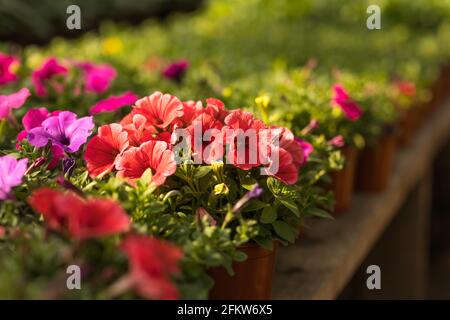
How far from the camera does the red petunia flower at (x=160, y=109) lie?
138 centimetres

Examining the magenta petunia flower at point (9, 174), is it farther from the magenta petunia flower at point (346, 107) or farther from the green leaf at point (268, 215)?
the magenta petunia flower at point (346, 107)

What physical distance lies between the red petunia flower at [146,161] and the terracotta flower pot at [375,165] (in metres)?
1.55

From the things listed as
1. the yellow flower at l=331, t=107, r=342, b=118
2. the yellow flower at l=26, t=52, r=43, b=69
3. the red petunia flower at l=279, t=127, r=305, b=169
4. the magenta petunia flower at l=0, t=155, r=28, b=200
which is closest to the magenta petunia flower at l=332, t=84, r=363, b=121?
the yellow flower at l=331, t=107, r=342, b=118

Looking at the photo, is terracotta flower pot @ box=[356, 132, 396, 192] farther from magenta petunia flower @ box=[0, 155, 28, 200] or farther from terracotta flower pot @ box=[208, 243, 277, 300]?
magenta petunia flower @ box=[0, 155, 28, 200]

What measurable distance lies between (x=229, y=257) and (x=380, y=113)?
1509 millimetres

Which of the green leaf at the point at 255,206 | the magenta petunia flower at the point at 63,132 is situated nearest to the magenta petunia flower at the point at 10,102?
the magenta petunia flower at the point at 63,132

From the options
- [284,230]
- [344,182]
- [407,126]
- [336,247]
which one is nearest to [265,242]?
[284,230]

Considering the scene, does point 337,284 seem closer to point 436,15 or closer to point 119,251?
point 119,251

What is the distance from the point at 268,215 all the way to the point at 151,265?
22.0 inches

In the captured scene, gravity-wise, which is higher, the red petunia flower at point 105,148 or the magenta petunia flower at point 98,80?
the magenta petunia flower at point 98,80

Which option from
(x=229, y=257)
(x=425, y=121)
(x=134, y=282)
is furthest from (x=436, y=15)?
(x=134, y=282)

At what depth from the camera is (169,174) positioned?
1218 millimetres

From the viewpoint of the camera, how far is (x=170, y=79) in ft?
8.41

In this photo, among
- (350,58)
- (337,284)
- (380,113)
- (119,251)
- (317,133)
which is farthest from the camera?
(350,58)
